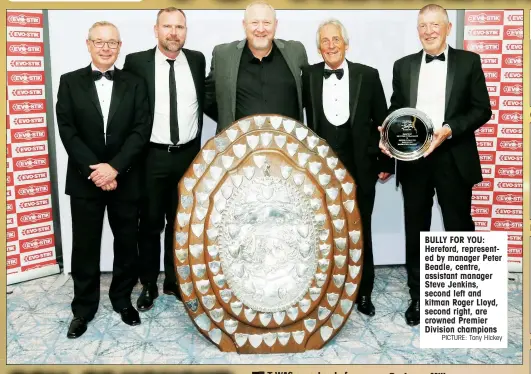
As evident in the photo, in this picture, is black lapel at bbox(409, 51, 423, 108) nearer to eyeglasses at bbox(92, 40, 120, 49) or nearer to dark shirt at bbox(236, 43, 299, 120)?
dark shirt at bbox(236, 43, 299, 120)

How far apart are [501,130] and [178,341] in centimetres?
206

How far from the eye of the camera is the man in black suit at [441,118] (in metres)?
2.64

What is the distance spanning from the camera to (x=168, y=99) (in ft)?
9.25

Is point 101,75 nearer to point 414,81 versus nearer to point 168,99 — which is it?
point 168,99

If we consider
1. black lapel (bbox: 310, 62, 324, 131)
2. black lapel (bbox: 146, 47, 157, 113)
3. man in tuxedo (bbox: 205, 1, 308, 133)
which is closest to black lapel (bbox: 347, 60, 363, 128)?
black lapel (bbox: 310, 62, 324, 131)

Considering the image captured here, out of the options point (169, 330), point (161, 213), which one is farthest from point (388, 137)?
point (169, 330)

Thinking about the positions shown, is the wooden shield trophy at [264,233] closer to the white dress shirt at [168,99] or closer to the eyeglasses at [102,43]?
the white dress shirt at [168,99]

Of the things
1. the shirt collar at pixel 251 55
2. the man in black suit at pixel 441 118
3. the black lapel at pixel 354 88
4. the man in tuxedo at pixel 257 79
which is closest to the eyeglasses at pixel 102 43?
the man in tuxedo at pixel 257 79

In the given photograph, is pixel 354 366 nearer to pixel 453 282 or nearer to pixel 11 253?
pixel 453 282

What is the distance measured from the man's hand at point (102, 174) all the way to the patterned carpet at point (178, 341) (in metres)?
0.76

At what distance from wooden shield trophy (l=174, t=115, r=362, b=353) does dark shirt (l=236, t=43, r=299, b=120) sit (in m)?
0.28

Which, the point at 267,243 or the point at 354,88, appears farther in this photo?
the point at 354,88

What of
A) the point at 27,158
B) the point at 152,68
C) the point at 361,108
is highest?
the point at 152,68

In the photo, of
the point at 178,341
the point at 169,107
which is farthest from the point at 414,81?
the point at 178,341
